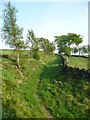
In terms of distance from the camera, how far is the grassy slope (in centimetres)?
4016

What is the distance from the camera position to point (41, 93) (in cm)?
4753

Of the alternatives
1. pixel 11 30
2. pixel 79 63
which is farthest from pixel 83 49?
pixel 11 30

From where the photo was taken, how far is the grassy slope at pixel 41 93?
4016 cm

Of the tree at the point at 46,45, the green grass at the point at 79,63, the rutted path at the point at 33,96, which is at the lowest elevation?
the rutted path at the point at 33,96

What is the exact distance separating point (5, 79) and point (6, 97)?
22.9 feet

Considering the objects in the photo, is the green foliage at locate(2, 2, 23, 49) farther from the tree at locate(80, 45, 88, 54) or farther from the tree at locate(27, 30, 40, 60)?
the tree at locate(80, 45, 88, 54)

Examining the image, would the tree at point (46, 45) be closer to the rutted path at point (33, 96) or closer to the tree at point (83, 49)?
the tree at point (83, 49)

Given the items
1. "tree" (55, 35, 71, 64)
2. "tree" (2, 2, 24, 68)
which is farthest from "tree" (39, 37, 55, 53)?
"tree" (2, 2, 24, 68)

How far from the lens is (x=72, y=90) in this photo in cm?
4862

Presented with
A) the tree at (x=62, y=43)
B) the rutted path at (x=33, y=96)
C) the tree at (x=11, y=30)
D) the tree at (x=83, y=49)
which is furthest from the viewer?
the tree at (x=83, y=49)

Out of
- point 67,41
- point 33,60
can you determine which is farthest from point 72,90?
point 67,41

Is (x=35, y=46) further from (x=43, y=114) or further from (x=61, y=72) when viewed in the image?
(x=43, y=114)

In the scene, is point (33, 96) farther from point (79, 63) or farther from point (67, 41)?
point (67, 41)

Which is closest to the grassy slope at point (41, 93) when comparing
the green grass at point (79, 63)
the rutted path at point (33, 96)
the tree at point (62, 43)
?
the rutted path at point (33, 96)
